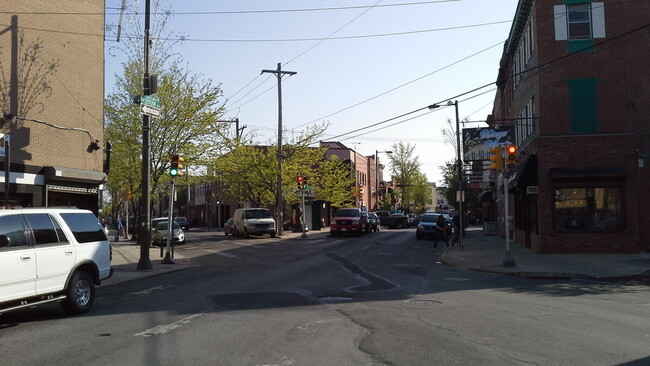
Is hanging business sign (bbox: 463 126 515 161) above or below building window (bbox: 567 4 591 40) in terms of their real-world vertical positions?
below

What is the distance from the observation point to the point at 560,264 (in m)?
18.4

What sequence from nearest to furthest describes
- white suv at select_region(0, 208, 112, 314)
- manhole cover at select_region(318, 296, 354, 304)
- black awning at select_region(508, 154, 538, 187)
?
white suv at select_region(0, 208, 112, 314) < manhole cover at select_region(318, 296, 354, 304) < black awning at select_region(508, 154, 538, 187)

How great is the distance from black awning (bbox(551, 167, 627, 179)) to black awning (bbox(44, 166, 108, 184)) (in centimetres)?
1737

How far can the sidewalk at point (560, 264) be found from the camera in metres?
16.4

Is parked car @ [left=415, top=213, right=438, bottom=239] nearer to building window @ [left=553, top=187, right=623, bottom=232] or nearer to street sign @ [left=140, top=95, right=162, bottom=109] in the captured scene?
building window @ [left=553, top=187, right=623, bottom=232]

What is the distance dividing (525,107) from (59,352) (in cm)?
2386

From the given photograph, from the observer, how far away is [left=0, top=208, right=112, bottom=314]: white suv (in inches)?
346

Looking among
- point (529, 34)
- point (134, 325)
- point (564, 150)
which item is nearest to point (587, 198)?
point (564, 150)

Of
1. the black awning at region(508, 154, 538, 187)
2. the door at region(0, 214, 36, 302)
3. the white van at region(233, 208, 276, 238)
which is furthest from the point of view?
the white van at region(233, 208, 276, 238)

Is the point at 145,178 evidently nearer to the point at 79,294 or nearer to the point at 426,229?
the point at 79,294

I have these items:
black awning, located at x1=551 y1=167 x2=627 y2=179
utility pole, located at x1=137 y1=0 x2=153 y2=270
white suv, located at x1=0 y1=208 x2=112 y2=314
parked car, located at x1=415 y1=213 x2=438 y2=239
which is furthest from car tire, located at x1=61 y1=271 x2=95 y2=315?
parked car, located at x1=415 y1=213 x2=438 y2=239

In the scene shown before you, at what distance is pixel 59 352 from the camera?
286 inches

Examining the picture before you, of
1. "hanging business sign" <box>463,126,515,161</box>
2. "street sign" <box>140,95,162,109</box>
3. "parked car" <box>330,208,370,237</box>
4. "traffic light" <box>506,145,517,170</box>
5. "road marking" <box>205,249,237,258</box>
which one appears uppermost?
"street sign" <box>140,95,162,109</box>

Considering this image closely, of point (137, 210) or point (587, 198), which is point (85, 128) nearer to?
point (137, 210)
